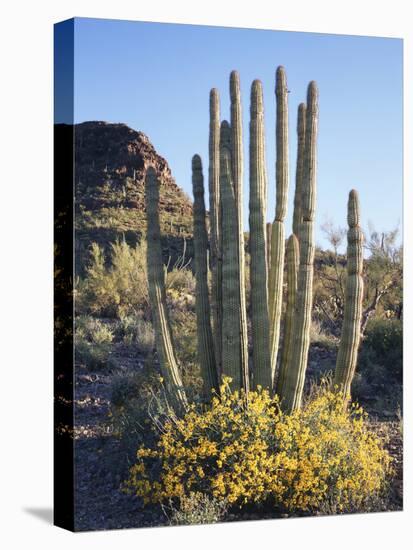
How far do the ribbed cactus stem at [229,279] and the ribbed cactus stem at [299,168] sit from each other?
0.74 metres

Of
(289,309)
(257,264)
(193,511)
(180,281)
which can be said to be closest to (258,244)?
(257,264)

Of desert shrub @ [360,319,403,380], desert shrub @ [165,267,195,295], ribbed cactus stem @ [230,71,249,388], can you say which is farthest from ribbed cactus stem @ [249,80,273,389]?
desert shrub @ [360,319,403,380]

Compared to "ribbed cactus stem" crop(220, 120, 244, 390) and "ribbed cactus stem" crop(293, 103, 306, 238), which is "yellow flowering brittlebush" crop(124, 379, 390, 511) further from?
"ribbed cactus stem" crop(293, 103, 306, 238)

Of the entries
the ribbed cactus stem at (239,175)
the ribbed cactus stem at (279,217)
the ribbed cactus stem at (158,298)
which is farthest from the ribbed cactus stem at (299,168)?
the ribbed cactus stem at (158,298)

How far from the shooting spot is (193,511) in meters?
10.6

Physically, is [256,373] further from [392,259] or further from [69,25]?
[69,25]

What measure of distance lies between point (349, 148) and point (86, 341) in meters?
3.07

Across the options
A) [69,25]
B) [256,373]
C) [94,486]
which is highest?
[69,25]

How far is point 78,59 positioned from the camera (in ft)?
33.4

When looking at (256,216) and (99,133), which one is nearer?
(99,133)

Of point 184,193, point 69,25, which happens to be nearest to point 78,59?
point 69,25

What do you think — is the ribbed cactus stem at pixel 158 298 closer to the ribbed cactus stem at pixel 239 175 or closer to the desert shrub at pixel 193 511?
the ribbed cactus stem at pixel 239 175

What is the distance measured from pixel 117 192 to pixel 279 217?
1493 mm

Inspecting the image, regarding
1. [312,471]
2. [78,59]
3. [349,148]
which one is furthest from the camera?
[349,148]
